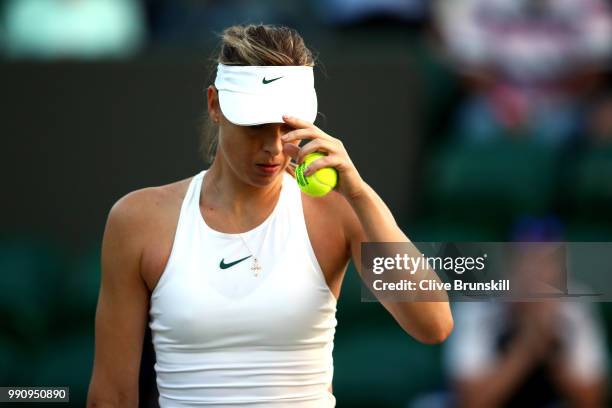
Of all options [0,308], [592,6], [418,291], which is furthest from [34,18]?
[418,291]

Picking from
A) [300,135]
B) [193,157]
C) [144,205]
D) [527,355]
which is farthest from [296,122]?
[193,157]

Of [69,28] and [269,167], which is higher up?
[69,28]

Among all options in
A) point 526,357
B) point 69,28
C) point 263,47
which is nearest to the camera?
point 263,47

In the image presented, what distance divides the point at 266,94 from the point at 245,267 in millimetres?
440

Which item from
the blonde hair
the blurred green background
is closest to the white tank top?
the blonde hair

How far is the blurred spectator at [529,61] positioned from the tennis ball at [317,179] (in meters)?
3.41

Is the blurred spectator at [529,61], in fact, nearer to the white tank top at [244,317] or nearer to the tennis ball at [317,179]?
the white tank top at [244,317]

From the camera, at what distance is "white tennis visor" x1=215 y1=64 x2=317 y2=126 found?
278 cm

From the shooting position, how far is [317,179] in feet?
8.74

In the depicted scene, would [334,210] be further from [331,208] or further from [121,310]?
[121,310]

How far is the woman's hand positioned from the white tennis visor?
5 cm

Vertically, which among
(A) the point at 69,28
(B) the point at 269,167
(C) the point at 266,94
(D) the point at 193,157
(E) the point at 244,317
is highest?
(A) the point at 69,28

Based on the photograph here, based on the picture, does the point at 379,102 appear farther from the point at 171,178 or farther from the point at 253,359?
the point at 253,359

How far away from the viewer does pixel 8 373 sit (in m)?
5.04
